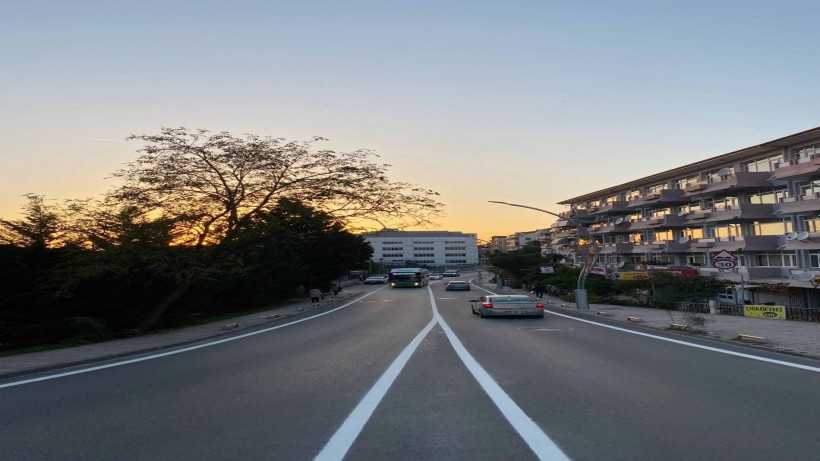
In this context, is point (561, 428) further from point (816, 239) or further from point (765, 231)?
point (765, 231)

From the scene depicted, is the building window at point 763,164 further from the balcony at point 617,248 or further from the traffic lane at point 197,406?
the traffic lane at point 197,406

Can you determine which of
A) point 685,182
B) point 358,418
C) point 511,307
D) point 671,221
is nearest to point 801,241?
point 671,221

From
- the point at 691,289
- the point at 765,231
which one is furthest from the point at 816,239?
the point at 691,289

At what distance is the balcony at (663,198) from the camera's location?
52.8 metres

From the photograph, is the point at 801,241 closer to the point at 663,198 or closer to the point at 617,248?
the point at 663,198

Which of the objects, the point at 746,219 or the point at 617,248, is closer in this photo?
the point at 746,219

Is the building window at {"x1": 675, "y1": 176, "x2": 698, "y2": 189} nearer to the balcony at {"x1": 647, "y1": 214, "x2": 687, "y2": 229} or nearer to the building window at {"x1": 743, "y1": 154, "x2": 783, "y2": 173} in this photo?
the balcony at {"x1": 647, "y1": 214, "x2": 687, "y2": 229}

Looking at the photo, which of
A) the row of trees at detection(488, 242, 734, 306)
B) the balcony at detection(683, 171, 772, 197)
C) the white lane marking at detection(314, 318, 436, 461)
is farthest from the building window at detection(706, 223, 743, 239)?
the white lane marking at detection(314, 318, 436, 461)

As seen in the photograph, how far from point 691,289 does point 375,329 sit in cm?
2375

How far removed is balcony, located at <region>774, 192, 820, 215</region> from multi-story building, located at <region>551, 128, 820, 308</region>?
0.07 meters

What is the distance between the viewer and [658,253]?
5716cm

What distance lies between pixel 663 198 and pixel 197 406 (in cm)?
5440

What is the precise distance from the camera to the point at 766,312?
22047 millimetres

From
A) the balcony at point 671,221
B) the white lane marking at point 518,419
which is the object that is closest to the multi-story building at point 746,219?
the balcony at point 671,221
